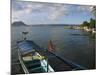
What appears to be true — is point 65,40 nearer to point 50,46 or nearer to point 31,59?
point 50,46

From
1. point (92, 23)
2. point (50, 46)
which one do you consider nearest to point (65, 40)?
point (50, 46)

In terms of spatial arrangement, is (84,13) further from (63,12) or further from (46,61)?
(46,61)

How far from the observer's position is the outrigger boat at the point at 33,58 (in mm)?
2326

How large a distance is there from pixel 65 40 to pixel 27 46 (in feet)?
1.66

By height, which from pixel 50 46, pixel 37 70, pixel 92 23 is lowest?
pixel 37 70

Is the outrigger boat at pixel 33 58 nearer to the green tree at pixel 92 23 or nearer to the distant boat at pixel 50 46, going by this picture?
the distant boat at pixel 50 46

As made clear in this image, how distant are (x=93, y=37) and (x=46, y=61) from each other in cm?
74

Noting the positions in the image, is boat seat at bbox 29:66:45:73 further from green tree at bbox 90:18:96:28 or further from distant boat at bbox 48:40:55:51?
green tree at bbox 90:18:96:28

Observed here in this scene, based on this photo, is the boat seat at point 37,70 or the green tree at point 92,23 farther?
the green tree at point 92,23

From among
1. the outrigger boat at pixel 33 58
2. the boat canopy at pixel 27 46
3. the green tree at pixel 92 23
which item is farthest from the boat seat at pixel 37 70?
the green tree at pixel 92 23

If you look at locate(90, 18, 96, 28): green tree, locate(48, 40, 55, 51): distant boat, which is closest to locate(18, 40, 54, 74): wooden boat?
locate(48, 40, 55, 51): distant boat

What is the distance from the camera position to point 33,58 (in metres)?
2.37

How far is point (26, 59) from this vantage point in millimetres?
2338
